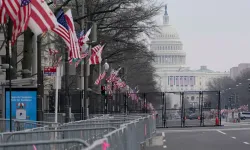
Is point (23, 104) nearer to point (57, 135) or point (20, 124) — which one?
point (20, 124)

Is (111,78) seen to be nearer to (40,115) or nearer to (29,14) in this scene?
(40,115)

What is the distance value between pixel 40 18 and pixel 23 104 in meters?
5.88

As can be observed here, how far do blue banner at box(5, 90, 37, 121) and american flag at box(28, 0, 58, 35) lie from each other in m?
5.22

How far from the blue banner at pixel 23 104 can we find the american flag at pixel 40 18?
5.22 m

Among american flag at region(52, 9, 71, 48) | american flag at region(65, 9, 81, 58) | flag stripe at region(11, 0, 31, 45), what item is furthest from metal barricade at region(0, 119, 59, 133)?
flag stripe at region(11, 0, 31, 45)

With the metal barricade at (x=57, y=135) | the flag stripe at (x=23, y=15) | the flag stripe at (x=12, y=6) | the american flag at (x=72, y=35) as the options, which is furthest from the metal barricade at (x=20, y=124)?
the metal barricade at (x=57, y=135)

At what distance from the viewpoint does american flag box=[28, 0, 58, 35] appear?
676 inches

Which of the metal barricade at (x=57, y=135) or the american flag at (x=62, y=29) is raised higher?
the american flag at (x=62, y=29)

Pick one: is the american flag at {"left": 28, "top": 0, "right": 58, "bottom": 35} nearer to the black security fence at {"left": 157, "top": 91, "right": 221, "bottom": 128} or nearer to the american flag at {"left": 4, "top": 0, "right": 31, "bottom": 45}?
the american flag at {"left": 4, "top": 0, "right": 31, "bottom": 45}

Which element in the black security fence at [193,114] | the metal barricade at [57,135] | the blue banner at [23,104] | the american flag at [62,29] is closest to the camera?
the metal barricade at [57,135]

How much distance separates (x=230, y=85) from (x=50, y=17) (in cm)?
14248

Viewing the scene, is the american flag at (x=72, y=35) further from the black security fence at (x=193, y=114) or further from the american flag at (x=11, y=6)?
the black security fence at (x=193, y=114)

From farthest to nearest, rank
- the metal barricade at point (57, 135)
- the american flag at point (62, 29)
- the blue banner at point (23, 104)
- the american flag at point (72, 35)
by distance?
1. the american flag at point (72, 35)
2. the american flag at point (62, 29)
3. the blue banner at point (23, 104)
4. the metal barricade at point (57, 135)

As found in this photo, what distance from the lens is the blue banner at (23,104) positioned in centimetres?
2228
